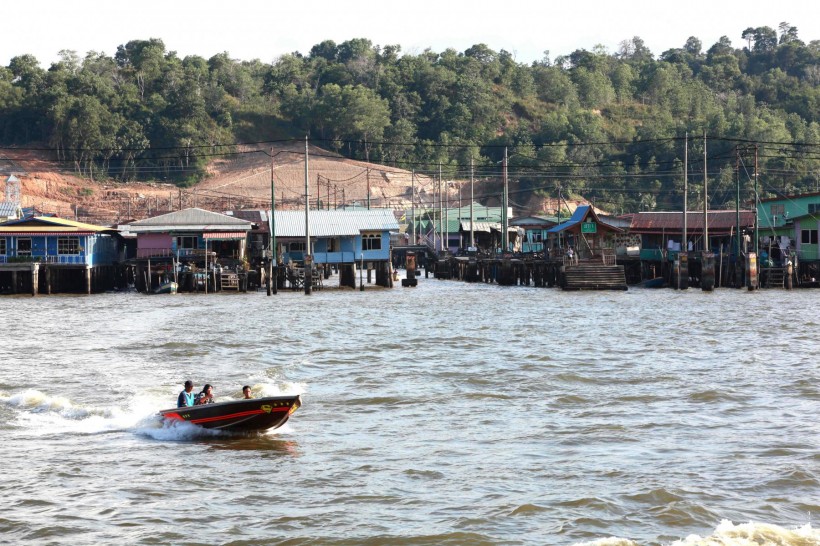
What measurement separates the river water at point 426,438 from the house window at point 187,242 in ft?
84.6

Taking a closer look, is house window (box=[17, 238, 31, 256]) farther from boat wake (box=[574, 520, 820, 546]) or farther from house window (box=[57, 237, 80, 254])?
boat wake (box=[574, 520, 820, 546])

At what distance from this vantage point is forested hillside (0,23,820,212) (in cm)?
13300

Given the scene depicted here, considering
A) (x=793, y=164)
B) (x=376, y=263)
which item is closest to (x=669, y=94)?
(x=793, y=164)

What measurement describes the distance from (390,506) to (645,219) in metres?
61.6

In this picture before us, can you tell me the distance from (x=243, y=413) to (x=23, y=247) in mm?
49670

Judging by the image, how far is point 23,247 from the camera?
217 feet

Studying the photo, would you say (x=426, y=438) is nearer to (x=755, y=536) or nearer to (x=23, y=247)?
(x=755, y=536)

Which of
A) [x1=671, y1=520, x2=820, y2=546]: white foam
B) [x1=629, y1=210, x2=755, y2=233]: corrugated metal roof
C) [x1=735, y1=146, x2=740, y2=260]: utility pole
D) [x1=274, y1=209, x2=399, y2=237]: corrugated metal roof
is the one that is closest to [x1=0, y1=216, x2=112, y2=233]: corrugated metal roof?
[x1=274, y1=209, x2=399, y2=237]: corrugated metal roof

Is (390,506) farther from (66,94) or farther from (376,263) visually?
(66,94)

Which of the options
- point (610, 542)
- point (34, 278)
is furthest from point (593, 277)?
point (610, 542)

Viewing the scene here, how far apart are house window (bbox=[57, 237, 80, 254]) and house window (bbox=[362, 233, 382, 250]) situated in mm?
17930

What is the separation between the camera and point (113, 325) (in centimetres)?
4394

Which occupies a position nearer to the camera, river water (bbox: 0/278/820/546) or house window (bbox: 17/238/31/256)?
river water (bbox: 0/278/820/546)

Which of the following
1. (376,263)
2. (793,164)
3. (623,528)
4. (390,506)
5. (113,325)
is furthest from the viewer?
(793,164)
